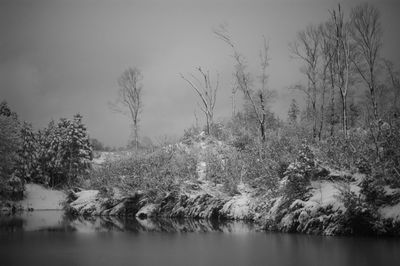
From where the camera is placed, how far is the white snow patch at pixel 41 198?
56.8 meters

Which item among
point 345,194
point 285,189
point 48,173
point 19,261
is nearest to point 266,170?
point 285,189

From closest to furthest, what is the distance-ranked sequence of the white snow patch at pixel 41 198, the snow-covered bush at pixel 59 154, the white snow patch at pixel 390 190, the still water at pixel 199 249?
the still water at pixel 199 249, the white snow patch at pixel 390 190, the white snow patch at pixel 41 198, the snow-covered bush at pixel 59 154

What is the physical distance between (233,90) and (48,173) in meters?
35.5

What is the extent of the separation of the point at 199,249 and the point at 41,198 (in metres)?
50.9

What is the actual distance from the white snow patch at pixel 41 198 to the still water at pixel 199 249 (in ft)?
132

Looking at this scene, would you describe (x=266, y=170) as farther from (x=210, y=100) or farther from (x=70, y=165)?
(x=70, y=165)

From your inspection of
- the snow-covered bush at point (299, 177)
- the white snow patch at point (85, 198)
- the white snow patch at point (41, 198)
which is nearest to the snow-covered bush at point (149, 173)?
the white snow patch at point (85, 198)

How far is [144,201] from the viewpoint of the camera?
107 feet

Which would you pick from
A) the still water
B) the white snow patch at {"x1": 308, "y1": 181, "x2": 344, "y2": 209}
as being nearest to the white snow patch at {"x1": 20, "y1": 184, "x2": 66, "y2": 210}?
the still water

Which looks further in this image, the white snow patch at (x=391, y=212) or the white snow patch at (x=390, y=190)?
the white snow patch at (x=390, y=190)

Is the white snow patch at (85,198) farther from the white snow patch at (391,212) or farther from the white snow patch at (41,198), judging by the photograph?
the white snow patch at (391,212)

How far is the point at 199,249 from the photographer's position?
1519 centimetres

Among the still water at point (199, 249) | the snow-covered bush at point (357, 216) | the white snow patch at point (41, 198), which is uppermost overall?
the snow-covered bush at point (357, 216)

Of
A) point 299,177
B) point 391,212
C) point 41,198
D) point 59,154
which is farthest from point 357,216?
point 41,198
